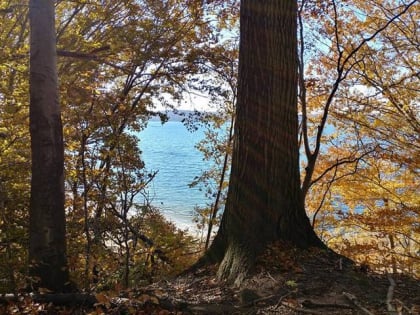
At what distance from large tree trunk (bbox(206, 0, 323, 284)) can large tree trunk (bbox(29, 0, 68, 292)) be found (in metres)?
1.85

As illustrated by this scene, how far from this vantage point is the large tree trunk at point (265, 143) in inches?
137

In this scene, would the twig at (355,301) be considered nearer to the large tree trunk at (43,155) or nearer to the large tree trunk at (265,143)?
the large tree trunk at (265,143)

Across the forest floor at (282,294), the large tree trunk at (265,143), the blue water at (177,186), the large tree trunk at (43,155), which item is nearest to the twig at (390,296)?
the forest floor at (282,294)

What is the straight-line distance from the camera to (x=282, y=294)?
9.27 ft

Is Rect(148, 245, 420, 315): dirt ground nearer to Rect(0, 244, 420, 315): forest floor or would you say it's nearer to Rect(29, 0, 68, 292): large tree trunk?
Rect(0, 244, 420, 315): forest floor

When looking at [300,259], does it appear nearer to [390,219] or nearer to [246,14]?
[246,14]

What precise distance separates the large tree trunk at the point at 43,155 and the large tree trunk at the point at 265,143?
1850mm

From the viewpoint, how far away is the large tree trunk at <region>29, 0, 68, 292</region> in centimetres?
401

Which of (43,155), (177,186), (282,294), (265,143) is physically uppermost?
(265,143)

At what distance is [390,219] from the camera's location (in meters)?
8.77

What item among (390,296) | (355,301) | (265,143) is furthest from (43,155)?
(390,296)

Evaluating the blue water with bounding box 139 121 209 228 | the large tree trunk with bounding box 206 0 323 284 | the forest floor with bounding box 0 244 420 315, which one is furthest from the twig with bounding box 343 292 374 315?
the blue water with bounding box 139 121 209 228

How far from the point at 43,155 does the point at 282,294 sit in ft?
9.42

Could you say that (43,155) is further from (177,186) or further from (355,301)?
(177,186)
